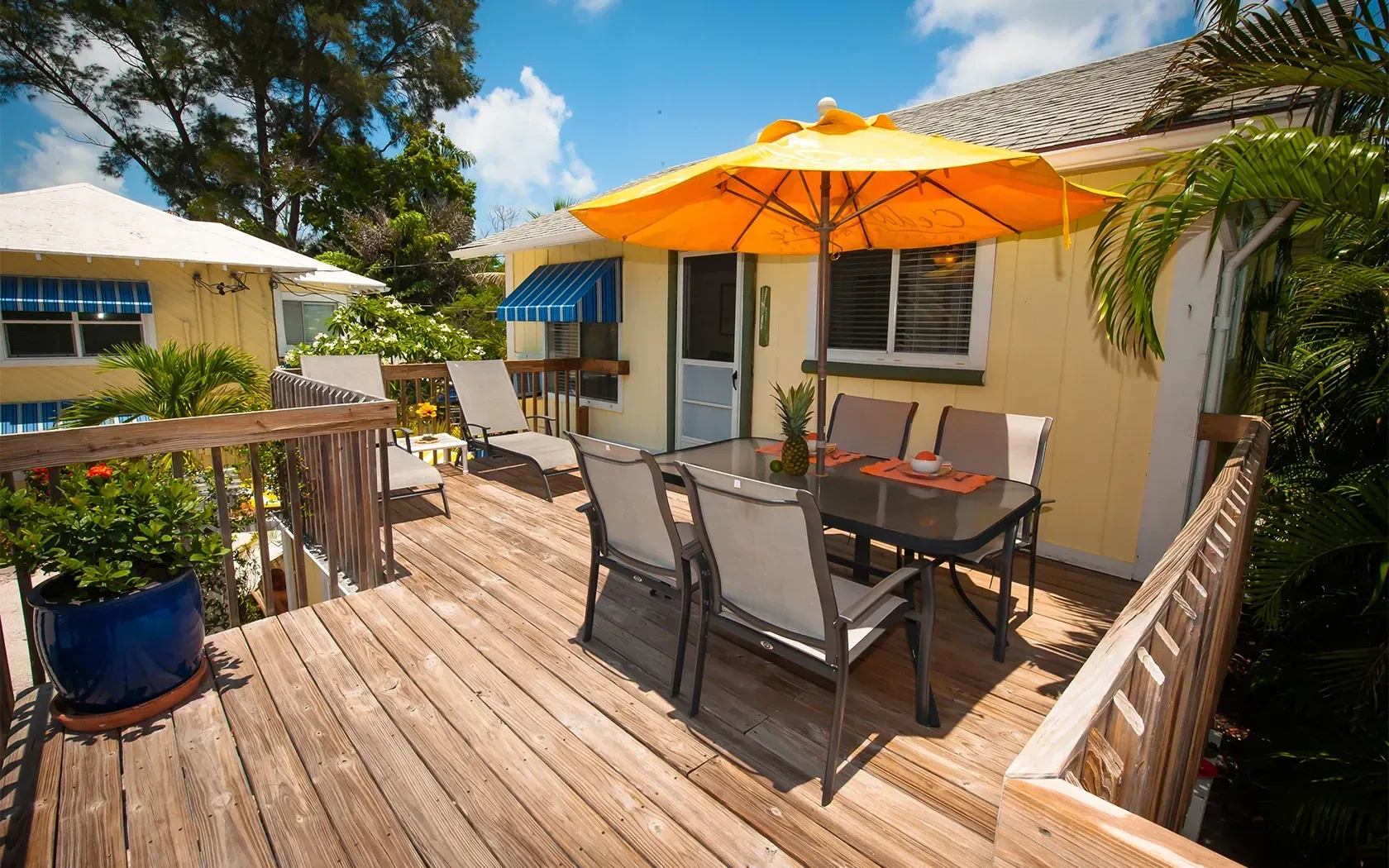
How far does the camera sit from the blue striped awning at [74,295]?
8227mm

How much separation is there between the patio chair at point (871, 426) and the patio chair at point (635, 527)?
172cm

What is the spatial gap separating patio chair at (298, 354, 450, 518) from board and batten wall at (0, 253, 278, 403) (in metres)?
5.60

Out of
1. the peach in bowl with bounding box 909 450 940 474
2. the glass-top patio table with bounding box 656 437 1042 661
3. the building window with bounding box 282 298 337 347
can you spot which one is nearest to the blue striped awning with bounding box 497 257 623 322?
the glass-top patio table with bounding box 656 437 1042 661

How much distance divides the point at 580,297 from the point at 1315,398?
616 centimetres

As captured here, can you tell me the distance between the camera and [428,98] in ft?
69.4

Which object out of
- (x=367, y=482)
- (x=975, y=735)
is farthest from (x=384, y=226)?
(x=975, y=735)

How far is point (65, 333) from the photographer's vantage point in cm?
898

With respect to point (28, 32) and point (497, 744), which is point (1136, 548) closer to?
point (497, 744)

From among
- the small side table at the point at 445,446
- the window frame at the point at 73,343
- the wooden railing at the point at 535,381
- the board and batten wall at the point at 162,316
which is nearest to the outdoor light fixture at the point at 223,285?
the board and batten wall at the point at 162,316

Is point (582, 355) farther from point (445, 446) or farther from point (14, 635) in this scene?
point (14, 635)

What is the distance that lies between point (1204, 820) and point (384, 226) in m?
20.0

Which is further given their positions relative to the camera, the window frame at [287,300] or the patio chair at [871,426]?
the window frame at [287,300]

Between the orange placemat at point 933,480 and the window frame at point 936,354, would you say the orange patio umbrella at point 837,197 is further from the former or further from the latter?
the window frame at point 936,354

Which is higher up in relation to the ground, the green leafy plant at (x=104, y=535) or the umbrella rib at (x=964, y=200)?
the umbrella rib at (x=964, y=200)
